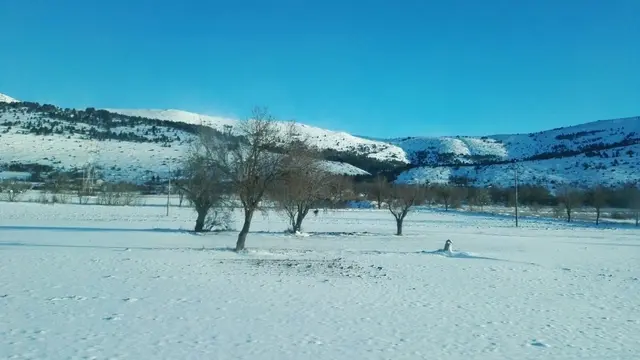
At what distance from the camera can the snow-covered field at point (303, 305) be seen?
10055 millimetres

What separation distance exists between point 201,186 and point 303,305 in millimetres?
25646

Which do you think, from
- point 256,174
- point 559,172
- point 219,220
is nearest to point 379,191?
point 219,220

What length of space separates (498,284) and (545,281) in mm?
2594

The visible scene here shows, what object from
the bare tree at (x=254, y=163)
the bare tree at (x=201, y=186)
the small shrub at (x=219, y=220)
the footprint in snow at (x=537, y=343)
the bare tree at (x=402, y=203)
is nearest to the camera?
the footprint in snow at (x=537, y=343)

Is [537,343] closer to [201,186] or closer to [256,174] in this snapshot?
[256,174]

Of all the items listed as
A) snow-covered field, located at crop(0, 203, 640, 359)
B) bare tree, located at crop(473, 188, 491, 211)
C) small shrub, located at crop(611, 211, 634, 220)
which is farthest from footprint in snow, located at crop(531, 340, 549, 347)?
bare tree, located at crop(473, 188, 491, 211)

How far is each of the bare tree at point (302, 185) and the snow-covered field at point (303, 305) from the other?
588cm

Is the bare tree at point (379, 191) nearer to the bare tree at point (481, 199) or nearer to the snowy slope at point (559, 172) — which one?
the bare tree at point (481, 199)

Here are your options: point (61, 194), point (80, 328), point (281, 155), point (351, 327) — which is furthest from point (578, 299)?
point (61, 194)

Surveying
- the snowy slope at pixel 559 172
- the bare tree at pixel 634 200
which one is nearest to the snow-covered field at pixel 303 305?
the bare tree at pixel 634 200

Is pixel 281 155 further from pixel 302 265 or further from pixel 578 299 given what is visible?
pixel 578 299

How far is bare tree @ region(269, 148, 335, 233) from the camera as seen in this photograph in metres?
31.9

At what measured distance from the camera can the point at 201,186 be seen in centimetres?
3841

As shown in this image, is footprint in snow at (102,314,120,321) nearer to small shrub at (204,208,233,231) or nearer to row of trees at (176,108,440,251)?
row of trees at (176,108,440,251)
